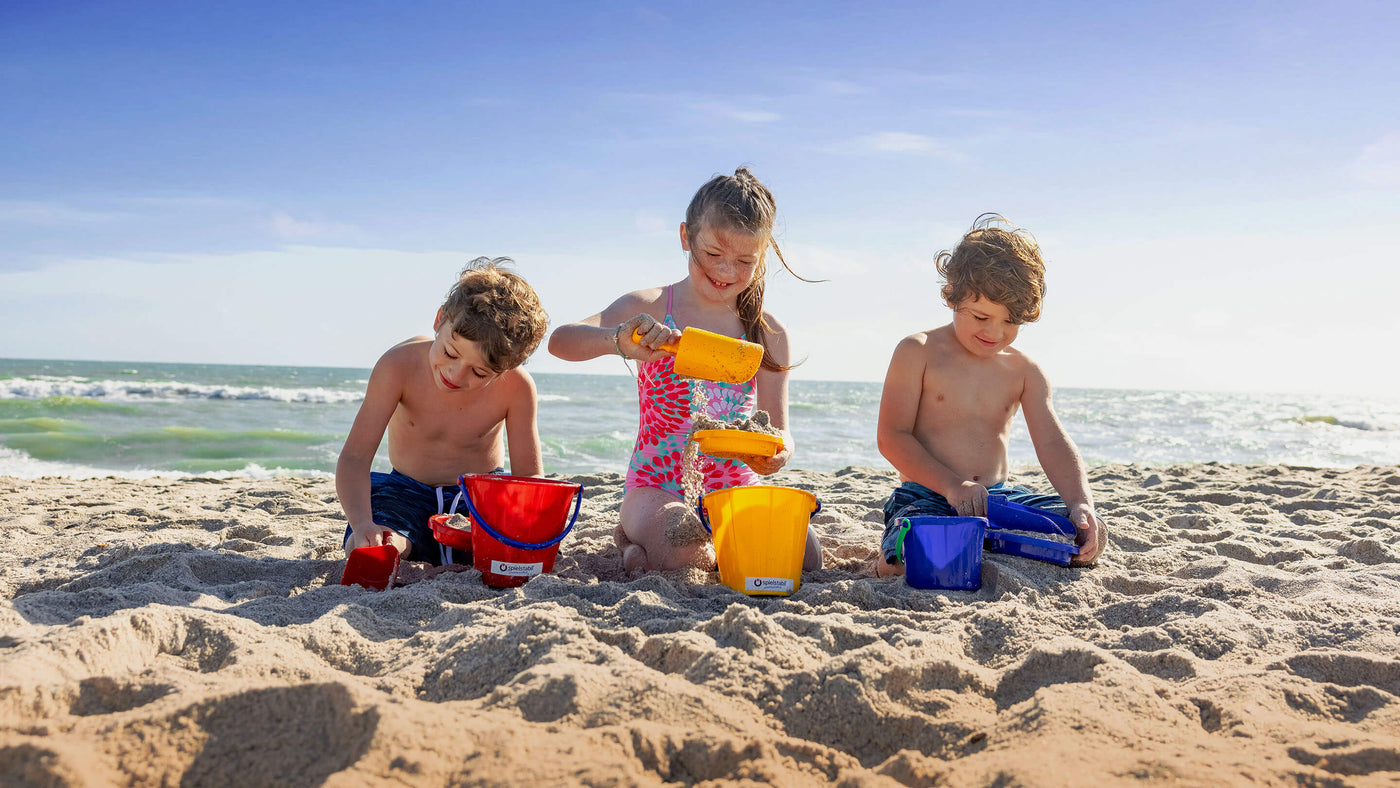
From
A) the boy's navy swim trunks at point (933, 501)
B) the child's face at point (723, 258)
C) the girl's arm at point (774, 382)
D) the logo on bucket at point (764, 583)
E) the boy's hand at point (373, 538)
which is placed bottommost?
the logo on bucket at point (764, 583)

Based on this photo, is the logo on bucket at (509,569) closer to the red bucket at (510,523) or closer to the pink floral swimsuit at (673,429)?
the red bucket at (510,523)

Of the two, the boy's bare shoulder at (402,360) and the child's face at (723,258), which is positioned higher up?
the child's face at (723,258)

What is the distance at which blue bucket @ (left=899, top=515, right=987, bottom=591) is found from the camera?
238cm

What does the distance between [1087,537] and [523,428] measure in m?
1.86

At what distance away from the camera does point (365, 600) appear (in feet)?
7.09

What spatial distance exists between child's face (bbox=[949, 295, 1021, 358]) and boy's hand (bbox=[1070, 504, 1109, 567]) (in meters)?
0.63

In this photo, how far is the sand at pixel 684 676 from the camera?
123cm

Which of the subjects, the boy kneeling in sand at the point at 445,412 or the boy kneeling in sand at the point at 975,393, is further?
the boy kneeling in sand at the point at 975,393

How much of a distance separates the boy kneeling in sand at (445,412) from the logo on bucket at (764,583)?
94 cm

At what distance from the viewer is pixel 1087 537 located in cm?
268

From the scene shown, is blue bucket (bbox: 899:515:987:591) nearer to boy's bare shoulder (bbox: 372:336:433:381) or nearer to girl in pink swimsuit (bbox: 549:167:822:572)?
girl in pink swimsuit (bbox: 549:167:822:572)

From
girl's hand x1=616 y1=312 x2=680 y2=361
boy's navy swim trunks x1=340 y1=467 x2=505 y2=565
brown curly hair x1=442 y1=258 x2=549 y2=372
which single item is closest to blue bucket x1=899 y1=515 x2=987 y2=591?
girl's hand x1=616 y1=312 x2=680 y2=361

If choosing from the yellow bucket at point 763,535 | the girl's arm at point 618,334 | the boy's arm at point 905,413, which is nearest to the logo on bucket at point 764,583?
the yellow bucket at point 763,535

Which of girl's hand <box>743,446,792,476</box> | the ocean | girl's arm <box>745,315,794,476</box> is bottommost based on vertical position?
the ocean
